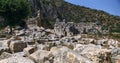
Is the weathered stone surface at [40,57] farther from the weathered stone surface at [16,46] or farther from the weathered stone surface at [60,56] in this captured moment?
the weathered stone surface at [16,46]

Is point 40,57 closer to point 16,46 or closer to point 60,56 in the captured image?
point 60,56

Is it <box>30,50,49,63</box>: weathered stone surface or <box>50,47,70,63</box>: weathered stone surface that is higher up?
<box>50,47,70,63</box>: weathered stone surface

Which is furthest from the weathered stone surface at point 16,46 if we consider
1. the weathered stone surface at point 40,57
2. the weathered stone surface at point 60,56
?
the weathered stone surface at point 60,56

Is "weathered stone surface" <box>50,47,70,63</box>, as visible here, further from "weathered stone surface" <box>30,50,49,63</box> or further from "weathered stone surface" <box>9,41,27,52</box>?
"weathered stone surface" <box>9,41,27,52</box>

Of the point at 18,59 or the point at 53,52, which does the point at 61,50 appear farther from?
the point at 18,59

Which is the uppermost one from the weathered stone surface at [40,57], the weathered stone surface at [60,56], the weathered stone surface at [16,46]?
the weathered stone surface at [60,56]

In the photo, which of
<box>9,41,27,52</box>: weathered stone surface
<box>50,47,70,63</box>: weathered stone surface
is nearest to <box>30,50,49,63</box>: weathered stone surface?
<box>50,47,70,63</box>: weathered stone surface

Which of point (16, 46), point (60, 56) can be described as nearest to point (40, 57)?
point (60, 56)

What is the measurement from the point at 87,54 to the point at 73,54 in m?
1.33

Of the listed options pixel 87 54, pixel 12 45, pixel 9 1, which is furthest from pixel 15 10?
pixel 87 54

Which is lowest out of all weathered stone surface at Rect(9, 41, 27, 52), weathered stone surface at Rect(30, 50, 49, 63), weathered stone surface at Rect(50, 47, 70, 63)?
weathered stone surface at Rect(9, 41, 27, 52)

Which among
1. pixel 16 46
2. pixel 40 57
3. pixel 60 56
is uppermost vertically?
pixel 60 56

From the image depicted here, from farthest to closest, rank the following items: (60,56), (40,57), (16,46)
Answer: (16,46) → (40,57) → (60,56)

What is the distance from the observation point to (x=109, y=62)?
13.0 m
